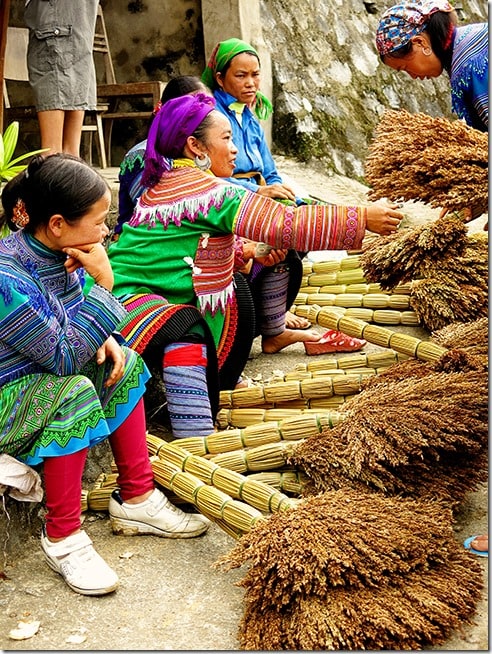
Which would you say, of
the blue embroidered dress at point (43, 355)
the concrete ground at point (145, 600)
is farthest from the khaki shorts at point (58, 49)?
the concrete ground at point (145, 600)

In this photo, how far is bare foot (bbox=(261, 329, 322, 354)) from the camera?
4.55m

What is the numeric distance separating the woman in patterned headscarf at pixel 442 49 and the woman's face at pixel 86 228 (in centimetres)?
177

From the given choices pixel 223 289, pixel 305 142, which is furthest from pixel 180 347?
pixel 305 142

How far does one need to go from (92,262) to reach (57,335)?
9.6 inches

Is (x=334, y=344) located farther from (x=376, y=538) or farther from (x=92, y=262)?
(x=376, y=538)

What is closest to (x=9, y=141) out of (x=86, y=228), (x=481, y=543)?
(x=86, y=228)

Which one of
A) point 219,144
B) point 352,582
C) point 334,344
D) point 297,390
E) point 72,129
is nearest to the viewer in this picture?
point 352,582

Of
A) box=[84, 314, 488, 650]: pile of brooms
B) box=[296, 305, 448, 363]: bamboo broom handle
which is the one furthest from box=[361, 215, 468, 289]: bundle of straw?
box=[84, 314, 488, 650]: pile of brooms

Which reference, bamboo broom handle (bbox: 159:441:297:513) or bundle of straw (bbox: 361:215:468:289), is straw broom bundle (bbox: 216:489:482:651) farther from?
bundle of straw (bbox: 361:215:468:289)

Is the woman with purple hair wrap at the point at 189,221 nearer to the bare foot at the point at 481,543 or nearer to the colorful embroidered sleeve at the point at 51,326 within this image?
the colorful embroidered sleeve at the point at 51,326

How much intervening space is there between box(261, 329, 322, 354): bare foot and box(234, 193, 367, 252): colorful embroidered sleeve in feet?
4.26

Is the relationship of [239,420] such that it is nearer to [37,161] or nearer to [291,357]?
[291,357]

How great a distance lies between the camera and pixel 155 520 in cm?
290

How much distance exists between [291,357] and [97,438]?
201 cm
